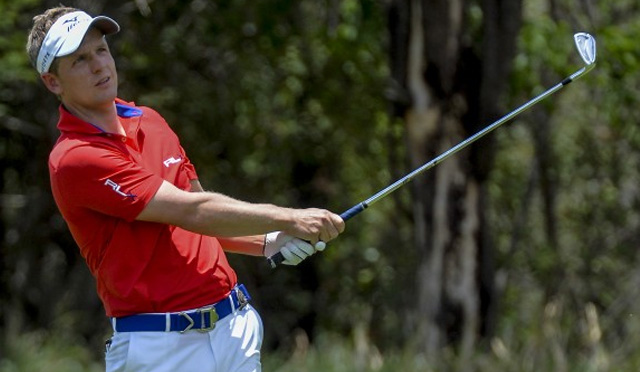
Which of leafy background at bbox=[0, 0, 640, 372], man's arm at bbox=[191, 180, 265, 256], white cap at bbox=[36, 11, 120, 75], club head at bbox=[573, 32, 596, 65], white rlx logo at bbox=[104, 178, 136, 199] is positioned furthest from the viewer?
leafy background at bbox=[0, 0, 640, 372]

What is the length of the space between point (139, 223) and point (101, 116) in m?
0.39

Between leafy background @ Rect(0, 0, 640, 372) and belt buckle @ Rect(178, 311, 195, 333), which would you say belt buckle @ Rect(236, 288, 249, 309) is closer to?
belt buckle @ Rect(178, 311, 195, 333)

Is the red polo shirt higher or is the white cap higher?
the white cap

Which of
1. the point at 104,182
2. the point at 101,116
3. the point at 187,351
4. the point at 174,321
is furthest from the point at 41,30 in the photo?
the point at 187,351

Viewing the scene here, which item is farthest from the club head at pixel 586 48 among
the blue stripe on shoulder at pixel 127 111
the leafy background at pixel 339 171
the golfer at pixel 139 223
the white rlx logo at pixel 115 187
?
the leafy background at pixel 339 171

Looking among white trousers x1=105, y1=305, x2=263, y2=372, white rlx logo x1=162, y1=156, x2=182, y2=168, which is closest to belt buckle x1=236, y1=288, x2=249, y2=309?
white trousers x1=105, y1=305, x2=263, y2=372

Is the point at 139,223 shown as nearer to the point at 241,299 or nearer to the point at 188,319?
the point at 188,319

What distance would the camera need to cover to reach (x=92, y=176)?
4551 mm

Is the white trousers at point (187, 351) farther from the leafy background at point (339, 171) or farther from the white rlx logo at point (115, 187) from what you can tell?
the leafy background at point (339, 171)

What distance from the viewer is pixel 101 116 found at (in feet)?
15.6

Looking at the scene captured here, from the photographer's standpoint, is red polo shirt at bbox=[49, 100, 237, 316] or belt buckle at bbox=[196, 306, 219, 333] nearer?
red polo shirt at bbox=[49, 100, 237, 316]

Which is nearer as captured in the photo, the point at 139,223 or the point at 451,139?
the point at 139,223

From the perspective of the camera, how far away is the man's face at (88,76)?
472 centimetres

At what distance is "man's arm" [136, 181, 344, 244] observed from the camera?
456 cm
